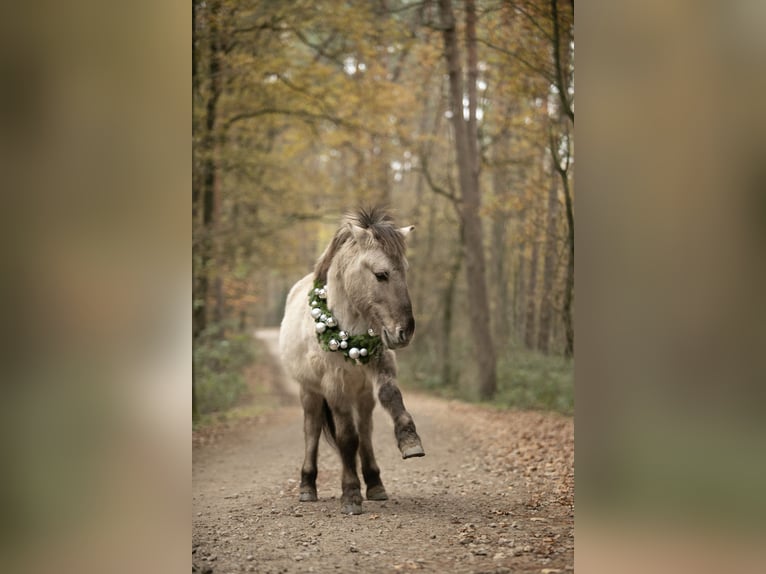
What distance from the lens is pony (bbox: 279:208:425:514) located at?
4.59 meters

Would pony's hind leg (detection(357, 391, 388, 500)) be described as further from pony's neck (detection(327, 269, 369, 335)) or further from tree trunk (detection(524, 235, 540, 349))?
tree trunk (detection(524, 235, 540, 349))

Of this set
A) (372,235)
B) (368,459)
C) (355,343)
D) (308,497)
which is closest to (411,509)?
(368,459)

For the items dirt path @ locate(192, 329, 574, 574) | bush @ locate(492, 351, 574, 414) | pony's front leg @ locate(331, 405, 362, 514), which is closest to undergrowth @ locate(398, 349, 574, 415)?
bush @ locate(492, 351, 574, 414)

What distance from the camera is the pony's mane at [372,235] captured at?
476 centimetres

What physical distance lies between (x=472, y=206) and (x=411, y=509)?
7015 mm

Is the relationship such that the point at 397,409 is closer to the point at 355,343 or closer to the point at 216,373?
the point at 355,343

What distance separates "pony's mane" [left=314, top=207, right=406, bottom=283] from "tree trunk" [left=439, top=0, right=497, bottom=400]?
20.5 ft

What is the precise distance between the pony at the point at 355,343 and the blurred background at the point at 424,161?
378cm

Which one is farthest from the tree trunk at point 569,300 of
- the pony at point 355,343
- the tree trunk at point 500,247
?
the pony at point 355,343

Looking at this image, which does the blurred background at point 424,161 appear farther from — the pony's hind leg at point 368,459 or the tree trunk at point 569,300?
the pony's hind leg at point 368,459

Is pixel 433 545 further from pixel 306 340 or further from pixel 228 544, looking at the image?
pixel 306 340
